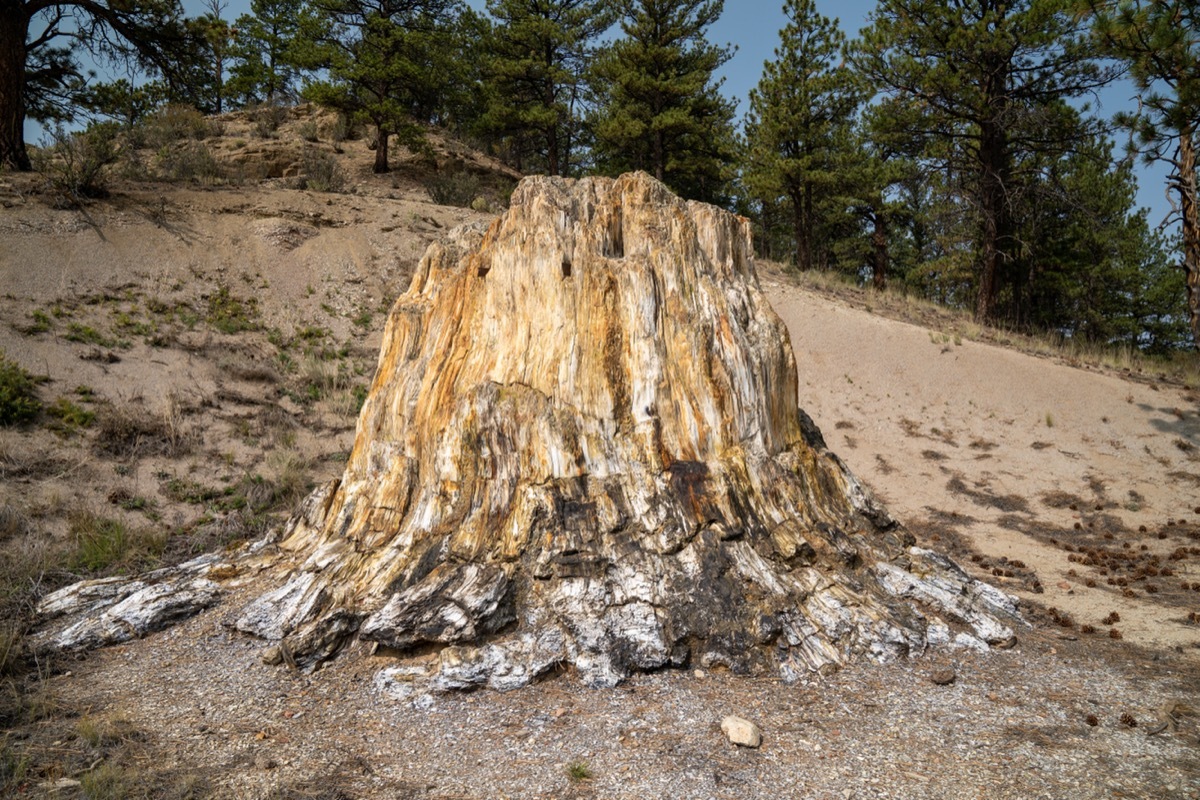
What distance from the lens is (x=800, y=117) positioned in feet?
83.4

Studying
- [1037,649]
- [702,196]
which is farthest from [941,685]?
[702,196]

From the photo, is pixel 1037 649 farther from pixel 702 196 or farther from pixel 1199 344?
pixel 702 196

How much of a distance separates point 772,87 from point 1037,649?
24354 mm

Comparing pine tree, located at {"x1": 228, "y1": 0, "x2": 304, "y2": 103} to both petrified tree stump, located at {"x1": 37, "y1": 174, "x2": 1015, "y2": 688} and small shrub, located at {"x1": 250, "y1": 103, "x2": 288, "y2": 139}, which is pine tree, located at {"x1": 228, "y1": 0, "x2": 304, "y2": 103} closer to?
small shrub, located at {"x1": 250, "y1": 103, "x2": 288, "y2": 139}

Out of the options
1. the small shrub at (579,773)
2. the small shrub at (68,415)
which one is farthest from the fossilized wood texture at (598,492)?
the small shrub at (68,415)

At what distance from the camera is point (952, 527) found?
11695mm

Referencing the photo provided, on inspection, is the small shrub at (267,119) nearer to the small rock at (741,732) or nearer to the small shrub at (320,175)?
the small shrub at (320,175)

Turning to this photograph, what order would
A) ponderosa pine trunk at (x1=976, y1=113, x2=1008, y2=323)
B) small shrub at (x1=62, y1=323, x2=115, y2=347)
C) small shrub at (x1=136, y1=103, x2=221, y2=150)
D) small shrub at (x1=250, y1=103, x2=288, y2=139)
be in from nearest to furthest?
small shrub at (x1=62, y1=323, x2=115, y2=347) < ponderosa pine trunk at (x1=976, y1=113, x2=1008, y2=323) < small shrub at (x1=136, y1=103, x2=221, y2=150) < small shrub at (x1=250, y1=103, x2=288, y2=139)

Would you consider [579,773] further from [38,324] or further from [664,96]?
[664,96]

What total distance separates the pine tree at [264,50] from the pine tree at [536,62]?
1021cm

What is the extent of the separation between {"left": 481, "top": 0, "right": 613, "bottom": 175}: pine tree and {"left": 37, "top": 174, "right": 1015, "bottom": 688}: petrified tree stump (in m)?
20.3

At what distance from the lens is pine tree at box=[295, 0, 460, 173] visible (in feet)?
72.7

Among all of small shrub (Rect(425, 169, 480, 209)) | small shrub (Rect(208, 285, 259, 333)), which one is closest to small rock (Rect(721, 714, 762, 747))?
small shrub (Rect(208, 285, 259, 333))

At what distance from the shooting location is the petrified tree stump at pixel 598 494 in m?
5.78
